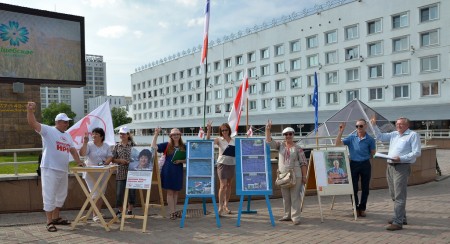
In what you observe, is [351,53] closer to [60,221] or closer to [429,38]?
[429,38]

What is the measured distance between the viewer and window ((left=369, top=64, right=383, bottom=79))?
133 feet

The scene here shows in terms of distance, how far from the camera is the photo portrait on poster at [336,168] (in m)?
8.03

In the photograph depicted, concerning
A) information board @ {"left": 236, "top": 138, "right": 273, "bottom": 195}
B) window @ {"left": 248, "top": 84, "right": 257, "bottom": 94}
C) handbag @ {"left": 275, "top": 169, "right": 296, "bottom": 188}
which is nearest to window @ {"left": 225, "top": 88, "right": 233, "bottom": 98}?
window @ {"left": 248, "top": 84, "right": 257, "bottom": 94}

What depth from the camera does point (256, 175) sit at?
7.82 meters

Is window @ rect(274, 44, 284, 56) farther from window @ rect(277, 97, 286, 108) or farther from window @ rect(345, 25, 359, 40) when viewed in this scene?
window @ rect(345, 25, 359, 40)

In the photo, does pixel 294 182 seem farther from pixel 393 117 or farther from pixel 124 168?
pixel 393 117

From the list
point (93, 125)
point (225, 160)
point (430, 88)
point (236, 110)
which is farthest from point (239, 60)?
point (225, 160)

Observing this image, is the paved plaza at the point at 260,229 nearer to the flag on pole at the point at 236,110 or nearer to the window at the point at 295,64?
the flag on pole at the point at 236,110

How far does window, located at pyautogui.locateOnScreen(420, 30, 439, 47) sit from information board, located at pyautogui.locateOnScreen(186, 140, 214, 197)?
115ft

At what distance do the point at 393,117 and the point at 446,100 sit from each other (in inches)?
186

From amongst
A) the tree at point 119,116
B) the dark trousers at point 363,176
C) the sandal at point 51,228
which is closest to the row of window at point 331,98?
the dark trousers at point 363,176

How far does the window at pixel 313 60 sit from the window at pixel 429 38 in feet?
39.5

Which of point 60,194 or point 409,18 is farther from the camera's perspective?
point 409,18

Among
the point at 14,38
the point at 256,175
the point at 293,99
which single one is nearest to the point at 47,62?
the point at 14,38
